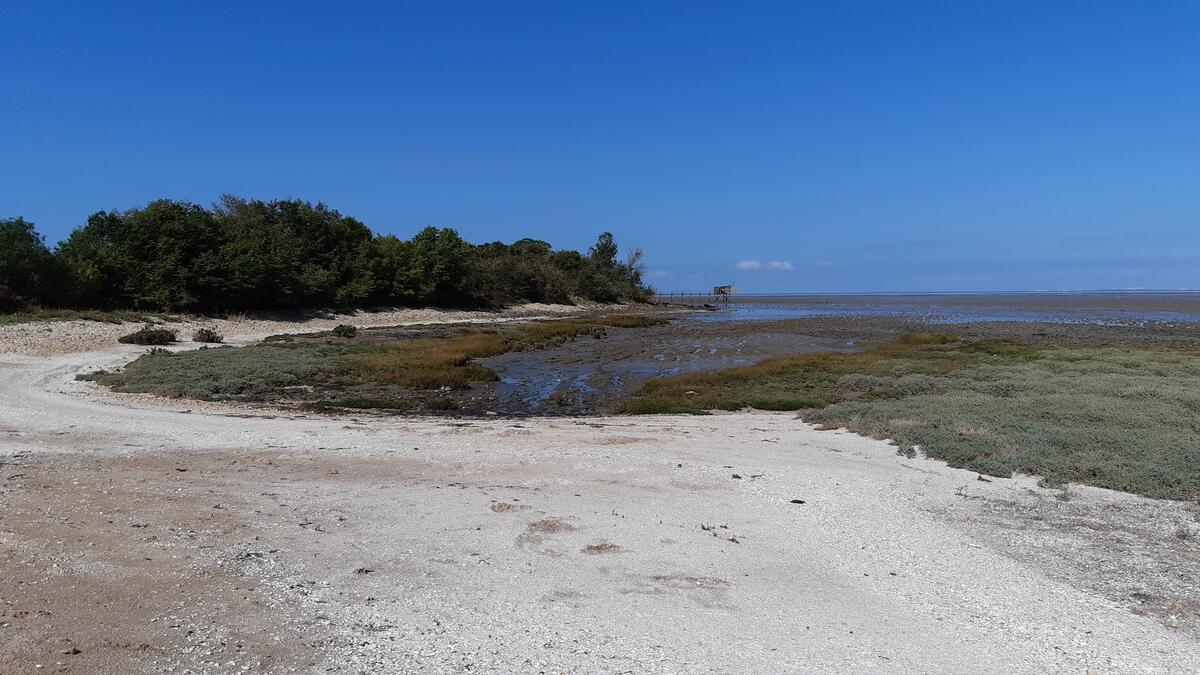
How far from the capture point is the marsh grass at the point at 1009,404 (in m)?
13.8

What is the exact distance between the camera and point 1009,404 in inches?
797

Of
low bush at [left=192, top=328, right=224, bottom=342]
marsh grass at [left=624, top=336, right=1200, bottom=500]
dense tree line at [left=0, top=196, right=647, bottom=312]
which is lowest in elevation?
marsh grass at [left=624, top=336, right=1200, bottom=500]

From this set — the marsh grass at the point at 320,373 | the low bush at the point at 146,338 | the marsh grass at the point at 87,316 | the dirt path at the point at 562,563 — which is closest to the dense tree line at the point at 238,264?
the marsh grass at the point at 87,316

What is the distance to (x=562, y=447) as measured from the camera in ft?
50.8

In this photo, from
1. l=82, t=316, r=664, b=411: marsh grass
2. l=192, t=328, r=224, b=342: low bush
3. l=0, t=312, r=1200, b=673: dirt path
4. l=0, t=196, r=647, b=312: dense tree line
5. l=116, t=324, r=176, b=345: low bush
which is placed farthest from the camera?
l=0, t=196, r=647, b=312: dense tree line

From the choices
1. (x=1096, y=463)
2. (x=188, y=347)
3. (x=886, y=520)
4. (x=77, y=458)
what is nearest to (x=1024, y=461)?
(x=1096, y=463)

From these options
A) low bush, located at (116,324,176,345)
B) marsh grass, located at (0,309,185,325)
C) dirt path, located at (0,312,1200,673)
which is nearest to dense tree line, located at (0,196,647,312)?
marsh grass, located at (0,309,185,325)

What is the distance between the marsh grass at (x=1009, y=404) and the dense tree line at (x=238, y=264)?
36.8 m

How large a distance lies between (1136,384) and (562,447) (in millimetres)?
17994

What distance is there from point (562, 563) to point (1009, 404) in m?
16.4

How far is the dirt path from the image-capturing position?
20.9ft

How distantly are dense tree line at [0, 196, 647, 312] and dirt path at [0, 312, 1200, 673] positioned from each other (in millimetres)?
34910

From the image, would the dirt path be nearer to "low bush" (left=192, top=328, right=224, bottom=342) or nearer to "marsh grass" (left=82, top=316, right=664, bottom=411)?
"marsh grass" (left=82, top=316, right=664, bottom=411)

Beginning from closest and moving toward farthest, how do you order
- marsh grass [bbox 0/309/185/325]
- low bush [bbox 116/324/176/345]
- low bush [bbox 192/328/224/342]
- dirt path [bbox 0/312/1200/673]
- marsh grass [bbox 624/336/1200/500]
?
dirt path [bbox 0/312/1200/673], marsh grass [bbox 624/336/1200/500], low bush [bbox 116/324/176/345], marsh grass [bbox 0/309/185/325], low bush [bbox 192/328/224/342]
